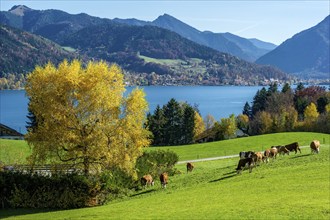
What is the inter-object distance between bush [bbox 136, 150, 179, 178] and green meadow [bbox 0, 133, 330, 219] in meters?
2.11

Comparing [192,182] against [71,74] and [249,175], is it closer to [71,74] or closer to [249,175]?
[249,175]

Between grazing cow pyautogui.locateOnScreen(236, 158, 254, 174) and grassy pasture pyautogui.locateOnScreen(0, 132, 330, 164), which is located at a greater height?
grazing cow pyautogui.locateOnScreen(236, 158, 254, 174)

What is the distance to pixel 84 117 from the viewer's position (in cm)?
3403

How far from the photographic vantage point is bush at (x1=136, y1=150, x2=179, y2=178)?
39719 mm

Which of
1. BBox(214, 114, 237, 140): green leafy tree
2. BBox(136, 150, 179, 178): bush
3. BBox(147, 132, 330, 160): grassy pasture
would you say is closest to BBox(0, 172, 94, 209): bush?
BBox(136, 150, 179, 178): bush

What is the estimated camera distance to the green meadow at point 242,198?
18578mm

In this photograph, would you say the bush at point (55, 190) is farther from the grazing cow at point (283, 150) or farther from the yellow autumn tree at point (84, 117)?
the grazing cow at point (283, 150)

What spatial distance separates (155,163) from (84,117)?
10.9 meters

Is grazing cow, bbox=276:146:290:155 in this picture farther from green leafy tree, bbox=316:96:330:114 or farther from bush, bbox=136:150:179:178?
green leafy tree, bbox=316:96:330:114

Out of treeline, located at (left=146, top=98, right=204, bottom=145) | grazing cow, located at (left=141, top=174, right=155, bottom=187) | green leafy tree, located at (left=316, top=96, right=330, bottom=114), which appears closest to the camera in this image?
grazing cow, located at (left=141, top=174, right=155, bottom=187)

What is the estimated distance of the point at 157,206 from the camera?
77.7 ft

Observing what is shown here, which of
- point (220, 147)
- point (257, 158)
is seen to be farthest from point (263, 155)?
point (220, 147)

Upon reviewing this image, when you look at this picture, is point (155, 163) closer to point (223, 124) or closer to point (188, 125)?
point (188, 125)

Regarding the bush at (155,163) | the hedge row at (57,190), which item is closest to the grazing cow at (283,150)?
the bush at (155,163)
